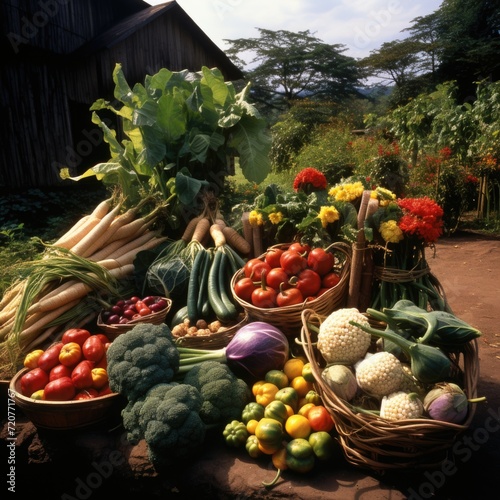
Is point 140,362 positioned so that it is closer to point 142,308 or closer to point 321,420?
point 142,308

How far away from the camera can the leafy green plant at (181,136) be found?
3.82 meters

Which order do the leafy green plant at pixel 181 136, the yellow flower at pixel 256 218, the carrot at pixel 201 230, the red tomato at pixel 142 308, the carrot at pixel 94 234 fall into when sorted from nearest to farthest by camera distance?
the red tomato at pixel 142 308
the yellow flower at pixel 256 218
the carrot at pixel 94 234
the carrot at pixel 201 230
the leafy green plant at pixel 181 136

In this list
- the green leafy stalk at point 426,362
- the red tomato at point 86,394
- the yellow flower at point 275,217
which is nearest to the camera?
the green leafy stalk at point 426,362

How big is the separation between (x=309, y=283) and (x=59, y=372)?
146cm

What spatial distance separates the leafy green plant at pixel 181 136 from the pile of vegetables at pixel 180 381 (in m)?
1.82

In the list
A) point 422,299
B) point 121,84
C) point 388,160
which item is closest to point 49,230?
point 121,84

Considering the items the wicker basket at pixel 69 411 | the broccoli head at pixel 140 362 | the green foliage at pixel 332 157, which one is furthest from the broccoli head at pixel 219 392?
the green foliage at pixel 332 157

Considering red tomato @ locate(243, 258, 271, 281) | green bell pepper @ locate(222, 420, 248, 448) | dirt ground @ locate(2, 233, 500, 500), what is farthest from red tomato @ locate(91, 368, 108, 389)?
red tomato @ locate(243, 258, 271, 281)

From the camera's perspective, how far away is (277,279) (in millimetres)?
2365

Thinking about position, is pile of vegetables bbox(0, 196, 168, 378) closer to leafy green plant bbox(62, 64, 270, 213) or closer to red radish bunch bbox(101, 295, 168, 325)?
red radish bunch bbox(101, 295, 168, 325)

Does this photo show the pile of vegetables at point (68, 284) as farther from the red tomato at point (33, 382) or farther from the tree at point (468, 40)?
the tree at point (468, 40)

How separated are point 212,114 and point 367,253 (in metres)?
2.57

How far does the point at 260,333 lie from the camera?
7.13 feet

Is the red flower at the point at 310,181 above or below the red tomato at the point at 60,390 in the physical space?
above
